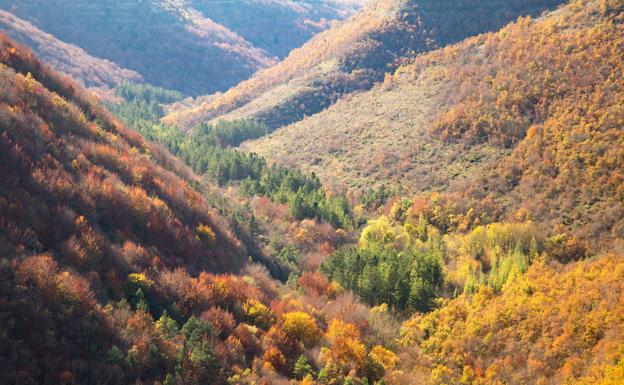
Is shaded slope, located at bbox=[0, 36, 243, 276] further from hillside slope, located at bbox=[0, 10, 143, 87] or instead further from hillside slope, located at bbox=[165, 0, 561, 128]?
hillside slope, located at bbox=[0, 10, 143, 87]

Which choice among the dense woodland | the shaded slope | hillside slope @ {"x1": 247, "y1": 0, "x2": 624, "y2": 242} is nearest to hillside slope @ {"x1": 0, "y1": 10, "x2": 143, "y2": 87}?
hillside slope @ {"x1": 247, "y1": 0, "x2": 624, "y2": 242}

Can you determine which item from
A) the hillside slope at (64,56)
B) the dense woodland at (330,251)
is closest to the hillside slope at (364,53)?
the dense woodland at (330,251)

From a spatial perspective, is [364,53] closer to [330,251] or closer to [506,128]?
[506,128]

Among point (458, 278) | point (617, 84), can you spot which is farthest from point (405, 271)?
point (617, 84)

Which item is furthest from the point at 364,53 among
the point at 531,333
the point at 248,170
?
the point at 531,333

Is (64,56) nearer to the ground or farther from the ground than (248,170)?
farther from the ground

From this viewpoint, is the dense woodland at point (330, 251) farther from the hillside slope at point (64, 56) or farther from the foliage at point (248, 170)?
the hillside slope at point (64, 56)
